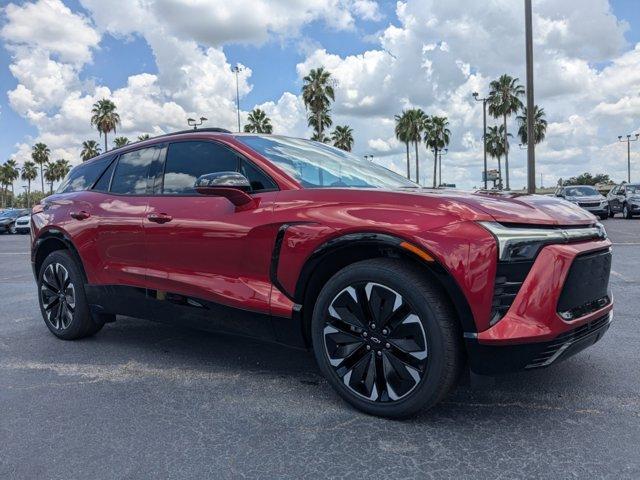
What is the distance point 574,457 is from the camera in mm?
2414

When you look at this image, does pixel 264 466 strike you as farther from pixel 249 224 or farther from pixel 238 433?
pixel 249 224

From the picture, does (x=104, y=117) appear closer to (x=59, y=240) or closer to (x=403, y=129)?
(x=403, y=129)

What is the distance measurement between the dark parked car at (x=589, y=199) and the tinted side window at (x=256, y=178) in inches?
880

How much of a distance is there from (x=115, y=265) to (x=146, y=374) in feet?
2.91

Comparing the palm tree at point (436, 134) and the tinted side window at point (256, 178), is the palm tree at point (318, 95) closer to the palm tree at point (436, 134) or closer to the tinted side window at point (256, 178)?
the palm tree at point (436, 134)

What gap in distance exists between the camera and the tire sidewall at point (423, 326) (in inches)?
104

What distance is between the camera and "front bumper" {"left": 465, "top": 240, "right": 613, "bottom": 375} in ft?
8.25

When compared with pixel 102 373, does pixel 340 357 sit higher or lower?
higher

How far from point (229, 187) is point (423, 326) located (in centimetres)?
136

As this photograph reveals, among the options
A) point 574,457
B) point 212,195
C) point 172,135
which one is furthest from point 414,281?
point 172,135

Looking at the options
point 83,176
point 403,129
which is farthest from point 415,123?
point 83,176

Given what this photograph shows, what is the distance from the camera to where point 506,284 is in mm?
2510

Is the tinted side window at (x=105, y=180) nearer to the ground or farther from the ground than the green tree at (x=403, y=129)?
nearer to the ground

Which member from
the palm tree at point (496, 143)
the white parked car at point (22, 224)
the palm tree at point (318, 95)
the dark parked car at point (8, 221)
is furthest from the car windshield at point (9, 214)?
the palm tree at point (496, 143)
